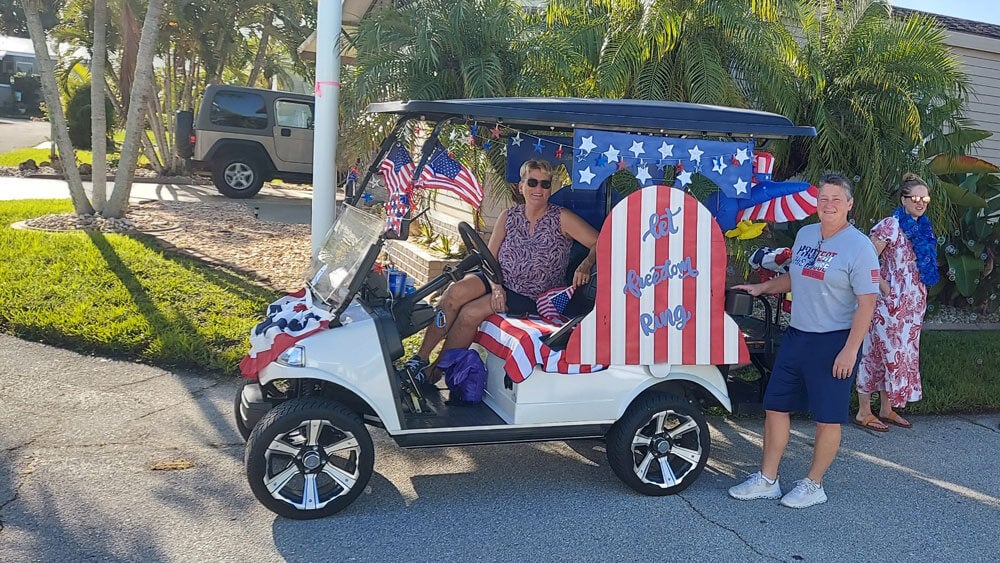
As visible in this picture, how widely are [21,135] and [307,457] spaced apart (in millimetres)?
29743

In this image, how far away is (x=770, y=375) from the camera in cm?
460

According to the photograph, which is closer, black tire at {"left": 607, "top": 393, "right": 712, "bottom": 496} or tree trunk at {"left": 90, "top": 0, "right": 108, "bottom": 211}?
black tire at {"left": 607, "top": 393, "right": 712, "bottom": 496}

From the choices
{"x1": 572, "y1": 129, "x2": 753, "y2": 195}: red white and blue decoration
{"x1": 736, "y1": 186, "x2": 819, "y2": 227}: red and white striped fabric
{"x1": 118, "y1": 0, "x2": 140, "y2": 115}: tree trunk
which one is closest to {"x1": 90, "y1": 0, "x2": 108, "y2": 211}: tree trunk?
{"x1": 118, "y1": 0, "x2": 140, "y2": 115}: tree trunk

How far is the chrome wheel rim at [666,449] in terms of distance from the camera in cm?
431

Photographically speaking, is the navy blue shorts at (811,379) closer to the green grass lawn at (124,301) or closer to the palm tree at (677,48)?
the palm tree at (677,48)

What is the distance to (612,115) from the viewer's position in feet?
13.5

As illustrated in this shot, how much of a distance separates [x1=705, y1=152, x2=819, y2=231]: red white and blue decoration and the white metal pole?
10.0 ft

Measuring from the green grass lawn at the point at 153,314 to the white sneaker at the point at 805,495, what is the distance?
2166mm

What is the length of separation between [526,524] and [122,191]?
26.9 ft

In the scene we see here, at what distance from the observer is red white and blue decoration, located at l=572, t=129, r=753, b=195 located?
13.3 feet

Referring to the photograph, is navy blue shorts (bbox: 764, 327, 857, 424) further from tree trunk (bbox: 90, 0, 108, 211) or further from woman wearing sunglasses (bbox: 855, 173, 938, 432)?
tree trunk (bbox: 90, 0, 108, 211)

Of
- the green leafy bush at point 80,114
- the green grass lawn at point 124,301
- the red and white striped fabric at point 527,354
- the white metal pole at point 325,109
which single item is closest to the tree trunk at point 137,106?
the green grass lawn at point 124,301

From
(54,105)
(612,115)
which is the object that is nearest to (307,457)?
(612,115)

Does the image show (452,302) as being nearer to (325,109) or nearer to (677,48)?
(325,109)
